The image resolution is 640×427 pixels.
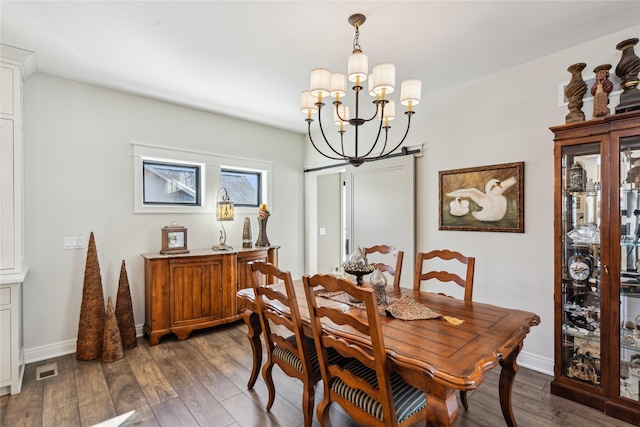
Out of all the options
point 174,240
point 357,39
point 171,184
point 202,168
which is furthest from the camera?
point 202,168

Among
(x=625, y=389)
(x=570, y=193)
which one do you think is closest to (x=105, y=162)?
(x=570, y=193)

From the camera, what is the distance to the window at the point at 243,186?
166 inches

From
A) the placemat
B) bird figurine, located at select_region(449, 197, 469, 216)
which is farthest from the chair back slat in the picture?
bird figurine, located at select_region(449, 197, 469, 216)

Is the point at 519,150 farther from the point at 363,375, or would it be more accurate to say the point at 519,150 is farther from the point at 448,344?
the point at 363,375

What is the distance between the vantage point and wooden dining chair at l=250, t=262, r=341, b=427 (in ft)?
5.60

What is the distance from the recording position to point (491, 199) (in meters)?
2.91

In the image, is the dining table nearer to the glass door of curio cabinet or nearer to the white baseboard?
the glass door of curio cabinet

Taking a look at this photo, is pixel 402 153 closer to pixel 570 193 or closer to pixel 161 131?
pixel 570 193

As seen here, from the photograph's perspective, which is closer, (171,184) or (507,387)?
(507,387)

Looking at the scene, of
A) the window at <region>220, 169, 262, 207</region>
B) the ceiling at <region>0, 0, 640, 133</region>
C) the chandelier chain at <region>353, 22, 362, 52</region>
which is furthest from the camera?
the window at <region>220, 169, 262, 207</region>

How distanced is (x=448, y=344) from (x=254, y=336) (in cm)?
146

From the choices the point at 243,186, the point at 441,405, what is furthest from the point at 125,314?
the point at 441,405

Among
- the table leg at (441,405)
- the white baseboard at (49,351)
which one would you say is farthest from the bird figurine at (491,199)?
the white baseboard at (49,351)

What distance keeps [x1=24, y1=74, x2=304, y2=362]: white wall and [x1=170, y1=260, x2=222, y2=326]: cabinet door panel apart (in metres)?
0.53
